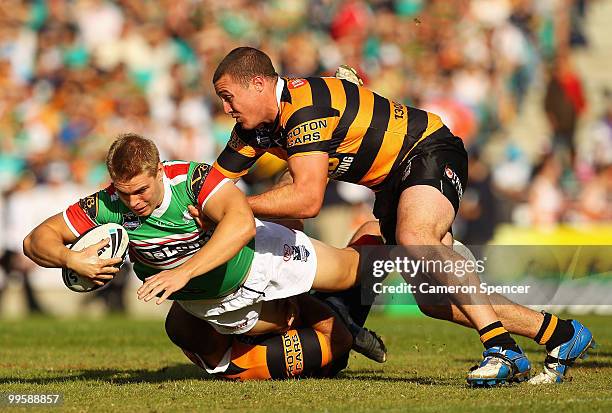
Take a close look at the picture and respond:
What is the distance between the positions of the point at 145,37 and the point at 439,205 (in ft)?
38.9

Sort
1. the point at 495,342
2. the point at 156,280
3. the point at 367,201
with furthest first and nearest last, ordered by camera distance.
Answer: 1. the point at 367,201
2. the point at 495,342
3. the point at 156,280

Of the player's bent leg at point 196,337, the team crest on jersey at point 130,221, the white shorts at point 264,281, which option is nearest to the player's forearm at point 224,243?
the team crest on jersey at point 130,221

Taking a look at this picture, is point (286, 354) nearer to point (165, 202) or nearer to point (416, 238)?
point (416, 238)

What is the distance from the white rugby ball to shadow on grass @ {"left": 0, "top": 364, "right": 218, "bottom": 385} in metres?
1.10

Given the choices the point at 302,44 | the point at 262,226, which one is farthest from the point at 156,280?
the point at 302,44

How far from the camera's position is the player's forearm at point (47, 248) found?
6.54 metres

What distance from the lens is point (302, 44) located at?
1736 cm

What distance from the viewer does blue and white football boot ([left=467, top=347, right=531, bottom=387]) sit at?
651 cm

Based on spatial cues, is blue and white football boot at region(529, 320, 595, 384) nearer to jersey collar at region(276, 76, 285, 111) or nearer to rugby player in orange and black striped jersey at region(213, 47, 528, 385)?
rugby player in orange and black striped jersey at region(213, 47, 528, 385)

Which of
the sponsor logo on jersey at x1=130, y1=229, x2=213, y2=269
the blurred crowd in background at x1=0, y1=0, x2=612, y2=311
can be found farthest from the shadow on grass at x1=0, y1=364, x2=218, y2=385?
the blurred crowd in background at x1=0, y1=0, x2=612, y2=311

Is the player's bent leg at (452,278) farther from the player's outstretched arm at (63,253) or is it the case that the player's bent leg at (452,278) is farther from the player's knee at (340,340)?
the player's outstretched arm at (63,253)

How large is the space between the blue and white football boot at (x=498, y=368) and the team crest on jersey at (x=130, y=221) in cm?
227

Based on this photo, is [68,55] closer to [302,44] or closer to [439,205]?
[302,44]

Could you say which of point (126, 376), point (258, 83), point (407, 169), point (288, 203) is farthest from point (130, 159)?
point (126, 376)
